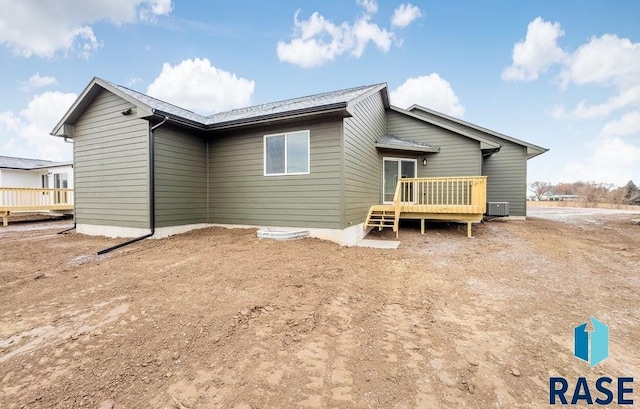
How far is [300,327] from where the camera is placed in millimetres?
3045

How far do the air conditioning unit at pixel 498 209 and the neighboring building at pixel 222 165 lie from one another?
3659 mm

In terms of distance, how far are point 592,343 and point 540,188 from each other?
146 feet

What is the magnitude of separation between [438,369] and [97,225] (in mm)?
10480

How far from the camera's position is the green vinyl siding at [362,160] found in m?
7.28

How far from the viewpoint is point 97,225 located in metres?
8.72

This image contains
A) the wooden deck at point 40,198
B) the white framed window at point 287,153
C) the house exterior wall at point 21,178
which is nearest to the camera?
the white framed window at point 287,153

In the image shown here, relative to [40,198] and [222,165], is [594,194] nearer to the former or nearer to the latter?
[222,165]

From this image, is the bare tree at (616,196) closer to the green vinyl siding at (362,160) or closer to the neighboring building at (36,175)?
the green vinyl siding at (362,160)

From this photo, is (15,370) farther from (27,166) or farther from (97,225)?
(27,166)

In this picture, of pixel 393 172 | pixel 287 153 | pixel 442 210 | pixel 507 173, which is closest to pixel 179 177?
pixel 287 153

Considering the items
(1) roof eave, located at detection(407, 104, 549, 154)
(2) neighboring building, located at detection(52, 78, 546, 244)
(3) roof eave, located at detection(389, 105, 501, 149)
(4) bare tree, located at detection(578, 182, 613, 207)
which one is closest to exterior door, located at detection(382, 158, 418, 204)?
(2) neighboring building, located at detection(52, 78, 546, 244)

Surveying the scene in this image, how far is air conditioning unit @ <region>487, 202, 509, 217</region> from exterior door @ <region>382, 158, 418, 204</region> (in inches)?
179

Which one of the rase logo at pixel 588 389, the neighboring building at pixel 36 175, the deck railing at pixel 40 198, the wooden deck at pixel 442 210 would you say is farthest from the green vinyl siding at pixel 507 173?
the neighboring building at pixel 36 175

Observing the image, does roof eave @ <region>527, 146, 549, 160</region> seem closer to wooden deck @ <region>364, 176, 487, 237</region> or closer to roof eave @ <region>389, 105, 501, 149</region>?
roof eave @ <region>389, 105, 501, 149</region>
